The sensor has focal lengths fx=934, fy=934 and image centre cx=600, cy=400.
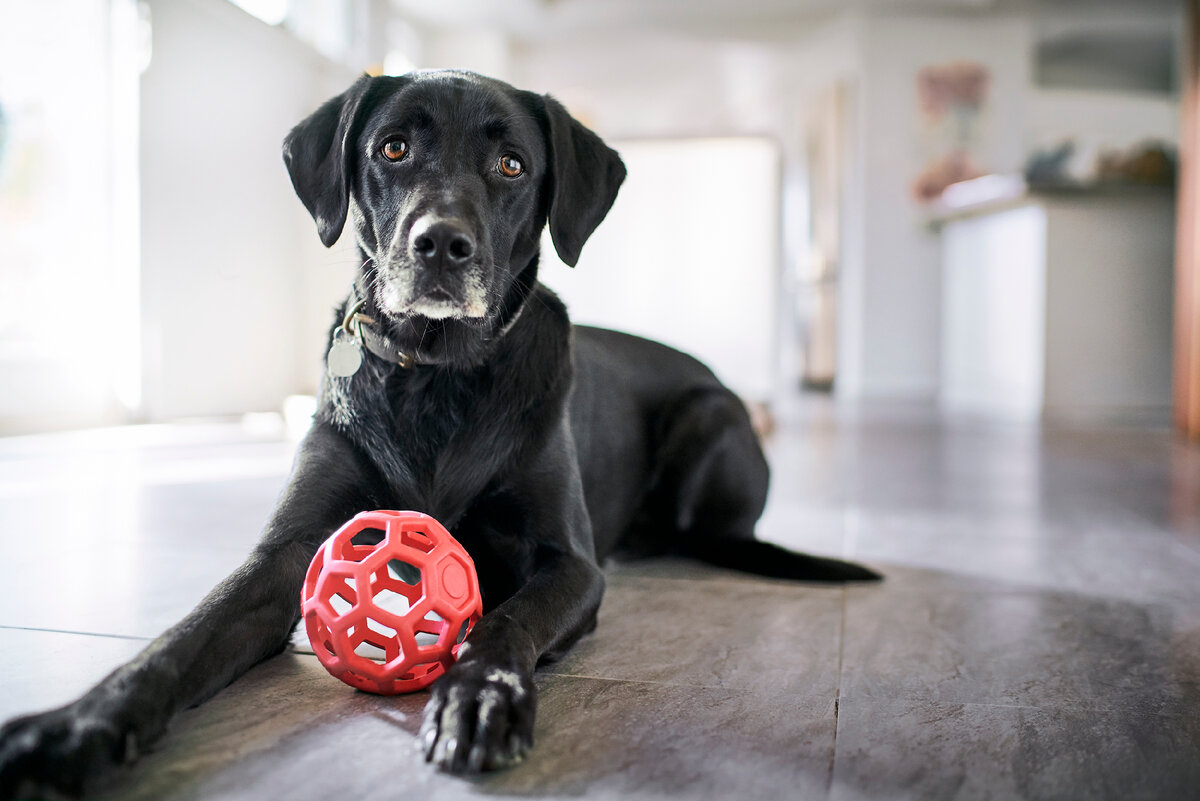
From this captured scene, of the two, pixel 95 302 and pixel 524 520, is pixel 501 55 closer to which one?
pixel 95 302

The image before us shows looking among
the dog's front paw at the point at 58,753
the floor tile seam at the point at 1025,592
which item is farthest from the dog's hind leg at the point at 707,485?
the dog's front paw at the point at 58,753

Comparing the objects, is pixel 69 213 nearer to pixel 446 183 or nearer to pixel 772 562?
pixel 446 183

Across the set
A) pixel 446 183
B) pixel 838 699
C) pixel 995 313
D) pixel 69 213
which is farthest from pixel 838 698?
pixel 995 313

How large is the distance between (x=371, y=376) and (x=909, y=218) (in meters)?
9.01

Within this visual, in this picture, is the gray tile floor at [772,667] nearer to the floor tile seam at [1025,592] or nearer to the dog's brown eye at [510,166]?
the floor tile seam at [1025,592]

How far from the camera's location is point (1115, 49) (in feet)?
32.3

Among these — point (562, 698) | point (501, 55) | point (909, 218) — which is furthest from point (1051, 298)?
point (501, 55)

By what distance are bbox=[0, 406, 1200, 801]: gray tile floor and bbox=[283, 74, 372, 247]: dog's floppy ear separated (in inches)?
29.4

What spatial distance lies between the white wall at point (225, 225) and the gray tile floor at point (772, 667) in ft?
8.01

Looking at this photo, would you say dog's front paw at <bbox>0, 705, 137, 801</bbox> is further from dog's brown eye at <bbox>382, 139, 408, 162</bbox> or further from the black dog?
dog's brown eye at <bbox>382, 139, 408, 162</bbox>

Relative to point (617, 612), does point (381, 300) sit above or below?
above

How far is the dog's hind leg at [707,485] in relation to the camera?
7.22 ft

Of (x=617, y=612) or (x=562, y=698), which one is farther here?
(x=617, y=612)

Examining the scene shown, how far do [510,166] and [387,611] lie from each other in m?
0.78
